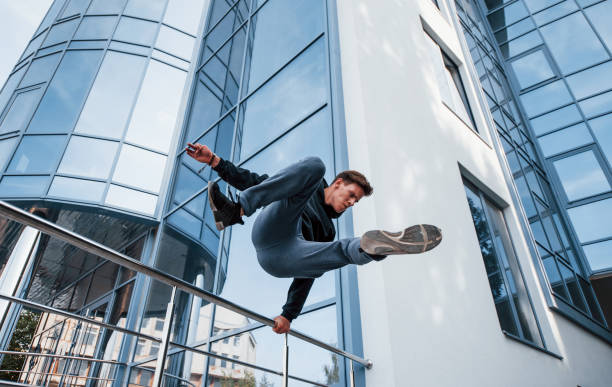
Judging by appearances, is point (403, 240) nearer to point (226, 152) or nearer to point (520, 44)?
point (226, 152)

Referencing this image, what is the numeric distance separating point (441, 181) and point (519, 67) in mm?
9863

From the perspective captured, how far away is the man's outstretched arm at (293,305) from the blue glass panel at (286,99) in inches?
91.9

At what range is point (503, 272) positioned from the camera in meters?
5.09

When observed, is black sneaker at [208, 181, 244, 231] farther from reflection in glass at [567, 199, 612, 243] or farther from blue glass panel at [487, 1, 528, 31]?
blue glass panel at [487, 1, 528, 31]

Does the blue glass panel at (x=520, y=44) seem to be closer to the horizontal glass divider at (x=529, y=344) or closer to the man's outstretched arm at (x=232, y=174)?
the horizontal glass divider at (x=529, y=344)

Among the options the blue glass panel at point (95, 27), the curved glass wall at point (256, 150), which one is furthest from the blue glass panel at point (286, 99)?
the blue glass panel at point (95, 27)

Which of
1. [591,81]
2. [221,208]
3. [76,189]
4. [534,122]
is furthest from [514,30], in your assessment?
[221,208]

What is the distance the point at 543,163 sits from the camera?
1011 centimetres

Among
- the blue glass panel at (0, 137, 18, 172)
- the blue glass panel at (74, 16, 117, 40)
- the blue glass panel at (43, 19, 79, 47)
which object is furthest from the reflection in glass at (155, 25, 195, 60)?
the blue glass panel at (0, 137, 18, 172)

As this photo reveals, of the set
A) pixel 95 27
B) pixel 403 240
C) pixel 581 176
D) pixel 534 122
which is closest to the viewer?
pixel 403 240

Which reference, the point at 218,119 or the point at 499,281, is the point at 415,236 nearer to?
the point at 499,281

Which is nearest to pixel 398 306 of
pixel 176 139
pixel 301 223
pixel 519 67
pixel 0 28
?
pixel 301 223

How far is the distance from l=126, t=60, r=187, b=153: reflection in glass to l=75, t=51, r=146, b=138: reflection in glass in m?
0.20

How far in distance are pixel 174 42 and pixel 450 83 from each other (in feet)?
23.9
